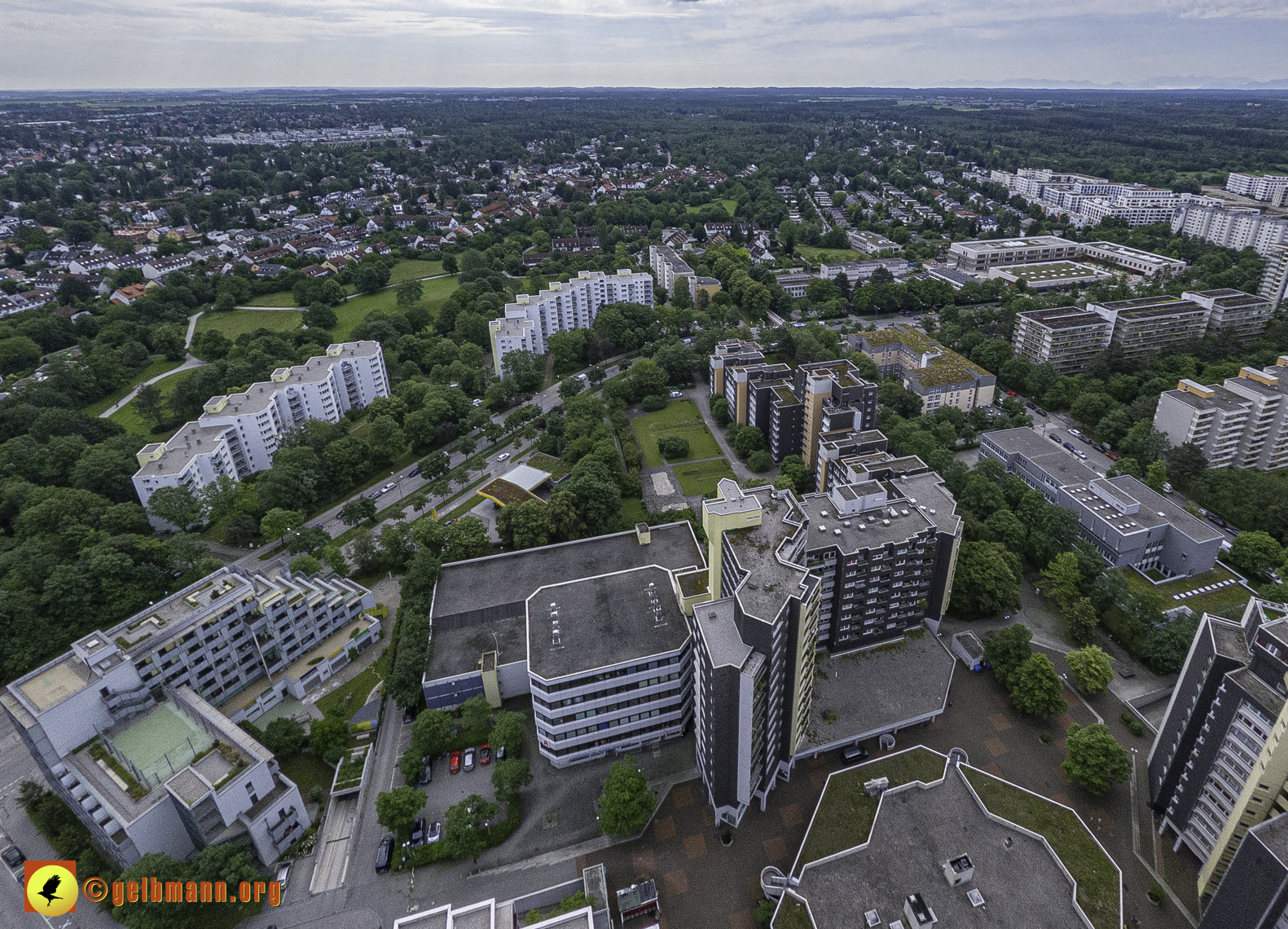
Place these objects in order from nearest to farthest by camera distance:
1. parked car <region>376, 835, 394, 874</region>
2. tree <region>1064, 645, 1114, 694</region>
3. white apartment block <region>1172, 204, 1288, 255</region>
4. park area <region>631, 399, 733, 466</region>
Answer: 1. parked car <region>376, 835, 394, 874</region>
2. tree <region>1064, 645, 1114, 694</region>
3. park area <region>631, 399, 733, 466</region>
4. white apartment block <region>1172, 204, 1288, 255</region>

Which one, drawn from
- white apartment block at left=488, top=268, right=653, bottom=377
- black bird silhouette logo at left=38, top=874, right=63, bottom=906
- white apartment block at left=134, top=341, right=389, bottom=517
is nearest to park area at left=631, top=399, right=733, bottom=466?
white apartment block at left=488, top=268, right=653, bottom=377

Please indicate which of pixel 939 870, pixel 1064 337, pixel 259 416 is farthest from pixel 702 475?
pixel 1064 337

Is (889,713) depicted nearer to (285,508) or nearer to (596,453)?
(596,453)

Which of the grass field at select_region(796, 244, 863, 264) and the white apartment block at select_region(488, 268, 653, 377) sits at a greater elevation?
the white apartment block at select_region(488, 268, 653, 377)

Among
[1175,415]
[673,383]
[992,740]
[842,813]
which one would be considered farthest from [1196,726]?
Answer: [673,383]

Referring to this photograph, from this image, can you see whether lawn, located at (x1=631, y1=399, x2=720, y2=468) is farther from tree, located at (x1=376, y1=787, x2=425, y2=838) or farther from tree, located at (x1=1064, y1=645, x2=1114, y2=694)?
tree, located at (x1=376, y1=787, x2=425, y2=838)

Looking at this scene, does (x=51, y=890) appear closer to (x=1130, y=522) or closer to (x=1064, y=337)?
(x=1130, y=522)
